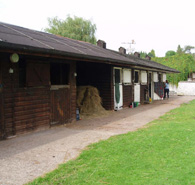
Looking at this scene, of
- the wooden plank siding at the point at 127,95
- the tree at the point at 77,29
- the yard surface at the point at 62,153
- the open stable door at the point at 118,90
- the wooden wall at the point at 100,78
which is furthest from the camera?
the tree at the point at 77,29

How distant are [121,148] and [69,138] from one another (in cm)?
195

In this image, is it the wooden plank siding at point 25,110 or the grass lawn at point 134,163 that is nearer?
the grass lawn at point 134,163

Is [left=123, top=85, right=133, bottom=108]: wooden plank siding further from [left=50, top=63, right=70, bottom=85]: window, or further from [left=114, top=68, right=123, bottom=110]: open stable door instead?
[left=50, top=63, right=70, bottom=85]: window

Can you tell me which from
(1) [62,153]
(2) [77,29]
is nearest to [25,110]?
(1) [62,153]

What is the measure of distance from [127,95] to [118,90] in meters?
1.74

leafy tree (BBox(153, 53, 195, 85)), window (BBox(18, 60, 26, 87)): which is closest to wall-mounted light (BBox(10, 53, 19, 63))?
window (BBox(18, 60, 26, 87))

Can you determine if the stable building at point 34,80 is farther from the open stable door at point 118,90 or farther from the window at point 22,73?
the open stable door at point 118,90

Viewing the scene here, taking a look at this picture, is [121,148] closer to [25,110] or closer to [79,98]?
[25,110]

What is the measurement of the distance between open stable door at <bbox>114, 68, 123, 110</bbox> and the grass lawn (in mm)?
6910

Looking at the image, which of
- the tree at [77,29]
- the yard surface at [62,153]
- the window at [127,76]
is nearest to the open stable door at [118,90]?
the window at [127,76]

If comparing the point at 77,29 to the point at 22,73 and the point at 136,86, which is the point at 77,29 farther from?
the point at 22,73

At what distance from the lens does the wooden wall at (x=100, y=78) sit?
12.6m

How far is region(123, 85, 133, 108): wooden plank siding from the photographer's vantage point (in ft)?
46.9

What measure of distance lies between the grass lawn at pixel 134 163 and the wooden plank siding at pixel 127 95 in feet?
26.8
